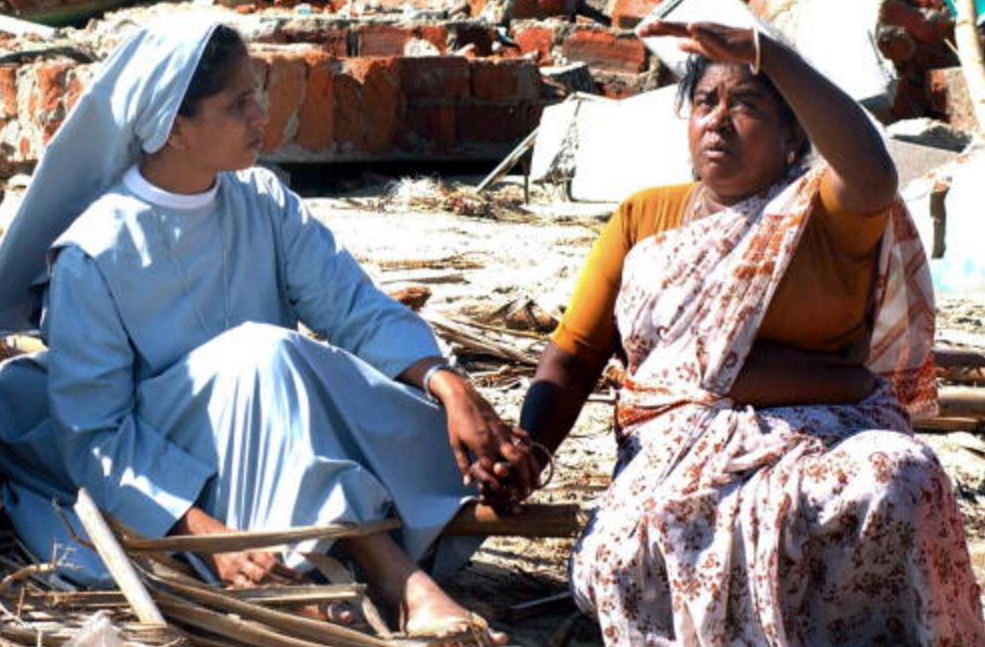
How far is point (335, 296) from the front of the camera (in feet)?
14.1

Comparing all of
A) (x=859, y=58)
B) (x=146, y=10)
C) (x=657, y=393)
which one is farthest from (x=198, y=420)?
(x=146, y=10)

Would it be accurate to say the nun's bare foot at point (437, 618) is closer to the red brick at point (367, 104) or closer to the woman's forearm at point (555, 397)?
the woman's forearm at point (555, 397)

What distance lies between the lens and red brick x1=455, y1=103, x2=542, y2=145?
11539 mm

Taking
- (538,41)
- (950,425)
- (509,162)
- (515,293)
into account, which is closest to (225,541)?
(950,425)

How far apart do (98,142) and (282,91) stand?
20.6 ft

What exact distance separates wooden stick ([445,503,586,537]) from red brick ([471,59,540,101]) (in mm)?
7774

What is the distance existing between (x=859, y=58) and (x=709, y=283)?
15.2 feet

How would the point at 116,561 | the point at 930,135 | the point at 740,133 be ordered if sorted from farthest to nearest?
the point at 930,135 < the point at 740,133 < the point at 116,561

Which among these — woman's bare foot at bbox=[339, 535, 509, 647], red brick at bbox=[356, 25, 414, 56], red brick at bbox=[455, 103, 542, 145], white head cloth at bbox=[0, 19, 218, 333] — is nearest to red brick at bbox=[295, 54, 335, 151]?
red brick at bbox=[455, 103, 542, 145]

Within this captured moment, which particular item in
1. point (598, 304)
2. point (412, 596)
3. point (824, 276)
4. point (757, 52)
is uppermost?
point (757, 52)

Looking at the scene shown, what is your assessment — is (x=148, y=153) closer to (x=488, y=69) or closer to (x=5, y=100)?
(x=5, y=100)

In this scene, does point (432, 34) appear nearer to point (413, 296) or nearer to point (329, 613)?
point (413, 296)

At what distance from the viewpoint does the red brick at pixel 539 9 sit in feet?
46.7

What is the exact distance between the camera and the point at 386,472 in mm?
3938
